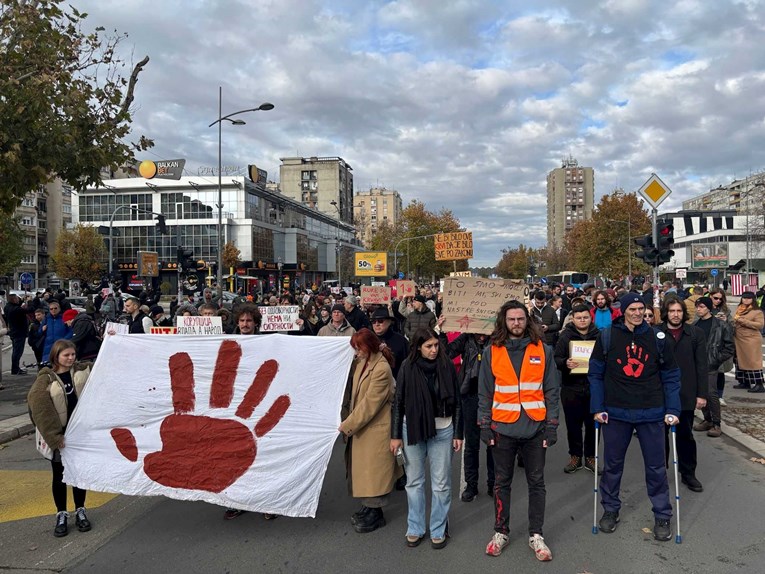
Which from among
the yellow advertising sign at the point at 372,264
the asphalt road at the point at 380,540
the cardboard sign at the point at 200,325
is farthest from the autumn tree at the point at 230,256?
the asphalt road at the point at 380,540

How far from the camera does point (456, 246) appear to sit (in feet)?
99.7

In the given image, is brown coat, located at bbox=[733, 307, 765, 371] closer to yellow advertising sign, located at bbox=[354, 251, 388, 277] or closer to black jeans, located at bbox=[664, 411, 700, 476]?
black jeans, located at bbox=[664, 411, 700, 476]

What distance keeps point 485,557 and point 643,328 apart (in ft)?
7.14

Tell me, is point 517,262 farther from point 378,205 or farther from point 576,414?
point 576,414

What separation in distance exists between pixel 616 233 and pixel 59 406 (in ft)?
183

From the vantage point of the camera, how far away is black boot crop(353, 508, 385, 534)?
4.58m

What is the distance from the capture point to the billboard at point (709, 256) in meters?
72.2

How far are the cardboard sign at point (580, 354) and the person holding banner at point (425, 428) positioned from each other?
6.58ft

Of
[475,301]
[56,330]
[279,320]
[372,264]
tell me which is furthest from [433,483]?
[372,264]

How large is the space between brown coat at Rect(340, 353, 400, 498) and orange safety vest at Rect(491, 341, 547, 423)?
2.87 feet

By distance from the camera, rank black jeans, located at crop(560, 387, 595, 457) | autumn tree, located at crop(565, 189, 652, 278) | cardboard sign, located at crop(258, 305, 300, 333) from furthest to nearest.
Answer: autumn tree, located at crop(565, 189, 652, 278)
cardboard sign, located at crop(258, 305, 300, 333)
black jeans, located at crop(560, 387, 595, 457)

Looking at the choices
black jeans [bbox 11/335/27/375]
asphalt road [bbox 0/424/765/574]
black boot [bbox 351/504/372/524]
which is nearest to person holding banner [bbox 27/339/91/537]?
asphalt road [bbox 0/424/765/574]

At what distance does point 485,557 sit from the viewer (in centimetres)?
413

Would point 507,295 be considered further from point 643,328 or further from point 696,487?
point 696,487
